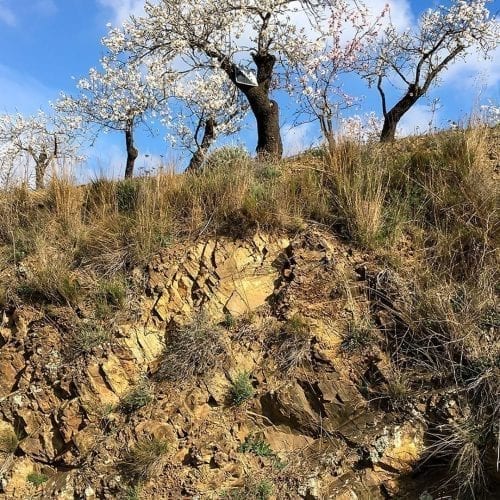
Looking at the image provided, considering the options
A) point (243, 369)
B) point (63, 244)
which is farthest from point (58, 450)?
point (63, 244)

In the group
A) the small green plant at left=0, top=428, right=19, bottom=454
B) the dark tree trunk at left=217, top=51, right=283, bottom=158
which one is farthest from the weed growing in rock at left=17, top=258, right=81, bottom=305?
the dark tree trunk at left=217, top=51, right=283, bottom=158

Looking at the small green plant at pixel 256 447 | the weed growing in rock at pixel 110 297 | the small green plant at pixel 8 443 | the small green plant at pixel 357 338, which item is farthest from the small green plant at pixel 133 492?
the small green plant at pixel 357 338

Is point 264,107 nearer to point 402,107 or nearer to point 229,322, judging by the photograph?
point 402,107

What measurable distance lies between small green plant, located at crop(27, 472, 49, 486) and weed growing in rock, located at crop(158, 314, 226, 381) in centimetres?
130

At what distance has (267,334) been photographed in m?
5.28

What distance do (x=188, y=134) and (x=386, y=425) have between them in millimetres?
12256

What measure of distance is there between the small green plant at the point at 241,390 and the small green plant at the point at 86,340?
4.59ft

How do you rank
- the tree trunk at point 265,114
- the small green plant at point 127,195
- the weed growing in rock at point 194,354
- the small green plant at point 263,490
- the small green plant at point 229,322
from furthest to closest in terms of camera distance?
the tree trunk at point 265,114 < the small green plant at point 127,195 < the small green plant at point 229,322 < the weed growing in rock at point 194,354 < the small green plant at point 263,490

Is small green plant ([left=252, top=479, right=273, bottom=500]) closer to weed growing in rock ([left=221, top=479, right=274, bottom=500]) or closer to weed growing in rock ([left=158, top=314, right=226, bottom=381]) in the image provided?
weed growing in rock ([left=221, top=479, right=274, bottom=500])

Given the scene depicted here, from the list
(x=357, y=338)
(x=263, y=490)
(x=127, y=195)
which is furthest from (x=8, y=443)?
(x=357, y=338)

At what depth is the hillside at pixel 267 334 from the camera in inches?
171

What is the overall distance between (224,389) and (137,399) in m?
0.78

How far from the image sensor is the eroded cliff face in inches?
175

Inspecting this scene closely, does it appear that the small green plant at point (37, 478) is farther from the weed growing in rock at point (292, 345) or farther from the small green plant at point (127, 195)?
the small green plant at point (127, 195)
